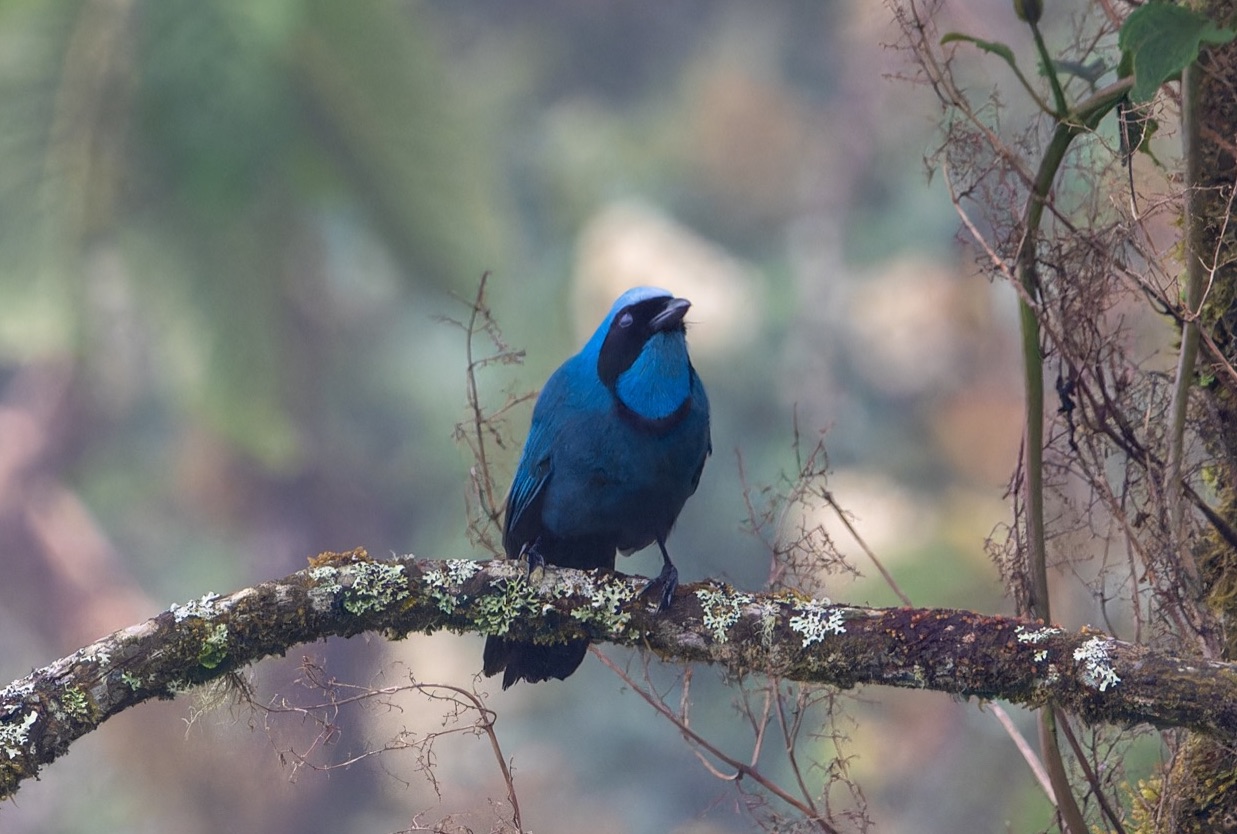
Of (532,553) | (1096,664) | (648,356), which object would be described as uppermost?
(648,356)

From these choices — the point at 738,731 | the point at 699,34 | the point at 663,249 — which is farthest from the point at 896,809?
the point at 699,34

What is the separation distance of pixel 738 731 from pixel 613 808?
18.6 inches

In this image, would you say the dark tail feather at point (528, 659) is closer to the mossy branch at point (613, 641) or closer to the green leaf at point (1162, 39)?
the mossy branch at point (613, 641)

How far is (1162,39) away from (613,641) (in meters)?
1.03

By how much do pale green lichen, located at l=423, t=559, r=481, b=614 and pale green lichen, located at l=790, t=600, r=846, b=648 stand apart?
0.45 m

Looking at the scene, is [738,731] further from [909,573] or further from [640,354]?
[640,354]

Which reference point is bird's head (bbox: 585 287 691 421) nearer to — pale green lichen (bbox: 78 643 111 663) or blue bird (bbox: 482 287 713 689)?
blue bird (bbox: 482 287 713 689)

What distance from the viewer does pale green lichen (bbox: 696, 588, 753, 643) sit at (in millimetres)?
1524

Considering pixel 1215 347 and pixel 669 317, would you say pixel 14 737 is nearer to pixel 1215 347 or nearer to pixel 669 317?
pixel 669 317

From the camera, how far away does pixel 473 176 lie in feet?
14.1

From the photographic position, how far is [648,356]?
6.61ft

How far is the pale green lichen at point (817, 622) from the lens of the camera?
1440 mm

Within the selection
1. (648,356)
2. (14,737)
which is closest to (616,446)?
(648,356)

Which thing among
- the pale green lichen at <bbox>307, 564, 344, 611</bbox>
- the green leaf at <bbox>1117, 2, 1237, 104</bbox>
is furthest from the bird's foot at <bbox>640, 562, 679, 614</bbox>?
the green leaf at <bbox>1117, 2, 1237, 104</bbox>
